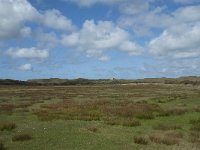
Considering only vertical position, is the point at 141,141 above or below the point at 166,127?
below

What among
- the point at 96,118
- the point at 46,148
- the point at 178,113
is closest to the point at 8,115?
the point at 96,118

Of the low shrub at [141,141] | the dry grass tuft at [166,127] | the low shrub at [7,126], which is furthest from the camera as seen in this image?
the dry grass tuft at [166,127]

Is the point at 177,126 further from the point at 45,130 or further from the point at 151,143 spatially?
the point at 45,130

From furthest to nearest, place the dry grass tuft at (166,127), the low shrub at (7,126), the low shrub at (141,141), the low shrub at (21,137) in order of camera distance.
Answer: the dry grass tuft at (166,127) → the low shrub at (7,126) → the low shrub at (21,137) → the low shrub at (141,141)

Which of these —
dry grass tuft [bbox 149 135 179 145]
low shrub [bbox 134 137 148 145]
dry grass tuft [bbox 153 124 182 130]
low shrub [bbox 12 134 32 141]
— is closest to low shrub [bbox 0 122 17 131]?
low shrub [bbox 12 134 32 141]

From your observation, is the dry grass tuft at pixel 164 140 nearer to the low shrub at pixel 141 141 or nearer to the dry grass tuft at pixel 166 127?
the low shrub at pixel 141 141

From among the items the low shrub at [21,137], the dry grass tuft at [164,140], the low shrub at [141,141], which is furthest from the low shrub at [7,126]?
the dry grass tuft at [164,140]

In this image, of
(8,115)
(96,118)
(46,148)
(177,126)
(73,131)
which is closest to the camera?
(46,148)

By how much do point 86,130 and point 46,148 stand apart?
240 inches

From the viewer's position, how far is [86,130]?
24.4m

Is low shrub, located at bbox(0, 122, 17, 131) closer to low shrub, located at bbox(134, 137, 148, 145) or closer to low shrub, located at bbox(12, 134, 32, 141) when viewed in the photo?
low shrub, located at bbox(12, 134, 32, 141)

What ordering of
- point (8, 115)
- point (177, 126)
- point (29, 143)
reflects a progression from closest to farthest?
point (29, 143) → point (177, 126) → point (8, 115)

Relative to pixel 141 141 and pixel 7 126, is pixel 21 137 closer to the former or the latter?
pixel 7 126

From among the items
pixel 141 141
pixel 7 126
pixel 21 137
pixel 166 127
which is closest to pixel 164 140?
pixel 141 141
